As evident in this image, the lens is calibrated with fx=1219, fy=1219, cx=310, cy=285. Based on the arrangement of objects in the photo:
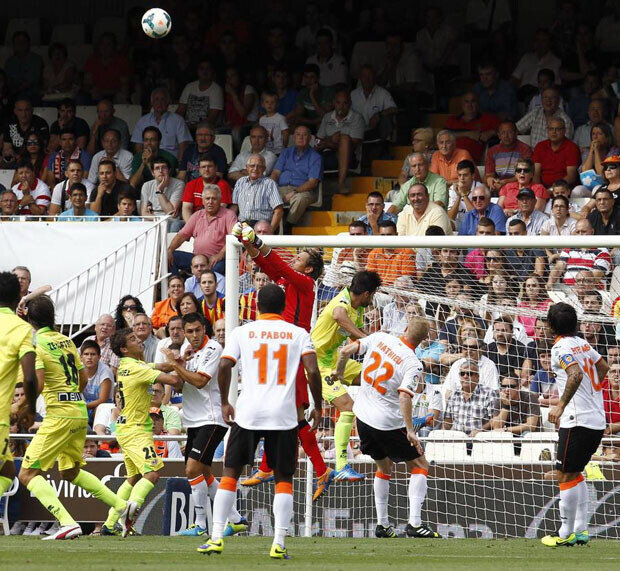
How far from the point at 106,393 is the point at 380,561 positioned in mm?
6065

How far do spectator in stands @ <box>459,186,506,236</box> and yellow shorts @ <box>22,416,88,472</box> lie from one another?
5925 mm

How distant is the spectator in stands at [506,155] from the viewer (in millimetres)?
15555

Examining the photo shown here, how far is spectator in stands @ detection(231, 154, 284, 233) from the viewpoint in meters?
15.9

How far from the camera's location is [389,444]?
10484 millimetres

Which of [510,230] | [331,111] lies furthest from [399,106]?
[510,230]

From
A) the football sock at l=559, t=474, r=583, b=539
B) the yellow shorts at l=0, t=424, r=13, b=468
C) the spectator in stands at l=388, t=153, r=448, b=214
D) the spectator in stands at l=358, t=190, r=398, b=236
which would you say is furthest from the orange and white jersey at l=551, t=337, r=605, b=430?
the spectator in stands at l=388, t=153, r=448, b=214

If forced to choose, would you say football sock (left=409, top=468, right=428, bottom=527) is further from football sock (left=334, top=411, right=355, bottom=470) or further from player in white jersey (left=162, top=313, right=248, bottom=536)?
player in white jersey (left=162, top=313, right=248, bottom=536)

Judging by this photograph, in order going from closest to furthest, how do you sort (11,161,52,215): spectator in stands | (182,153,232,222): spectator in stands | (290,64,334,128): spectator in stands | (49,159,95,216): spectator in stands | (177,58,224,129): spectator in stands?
(182,153,232,222): spectator in stands < (49,159,95,216): spectator in stands < (11,161,52,215): spectator in stands < (290,64,334,128): spectator in stands < (177,58,224,129): spectator in stands

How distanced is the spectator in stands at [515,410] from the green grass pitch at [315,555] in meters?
1.50

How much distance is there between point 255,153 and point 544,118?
393cm

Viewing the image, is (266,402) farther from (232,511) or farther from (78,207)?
(78,207)

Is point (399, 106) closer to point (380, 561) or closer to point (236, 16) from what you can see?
point (236, 16)

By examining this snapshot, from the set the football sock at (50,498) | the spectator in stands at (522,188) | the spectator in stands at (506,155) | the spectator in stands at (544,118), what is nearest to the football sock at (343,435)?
the football sock at (50,498)

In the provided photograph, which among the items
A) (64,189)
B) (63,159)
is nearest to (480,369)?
(64,189)
